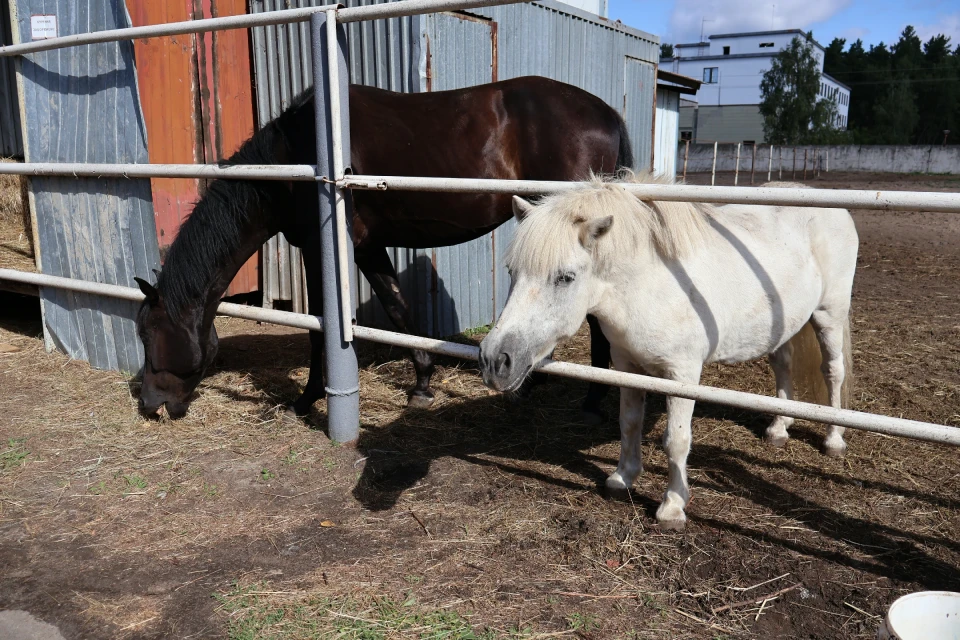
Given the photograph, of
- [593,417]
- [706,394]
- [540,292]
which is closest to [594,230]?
[540,292]

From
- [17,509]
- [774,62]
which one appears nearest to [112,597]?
[17,509]

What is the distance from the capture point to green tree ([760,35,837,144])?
45594mm

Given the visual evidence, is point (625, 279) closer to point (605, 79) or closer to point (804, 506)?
point (804, 506)

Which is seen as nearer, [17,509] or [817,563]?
[817,563]

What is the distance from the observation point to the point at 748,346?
3.06 meters

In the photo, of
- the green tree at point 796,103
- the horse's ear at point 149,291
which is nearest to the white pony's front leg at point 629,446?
the horse's ear at point 149,291

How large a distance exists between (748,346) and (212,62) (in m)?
5.50

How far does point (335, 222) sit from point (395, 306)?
1163mm

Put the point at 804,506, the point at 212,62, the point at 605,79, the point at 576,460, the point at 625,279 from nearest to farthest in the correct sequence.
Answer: the point at 625,279 → the point at 804,506 → the point at 576,460 → the point at 212,62 → the point at 605,79

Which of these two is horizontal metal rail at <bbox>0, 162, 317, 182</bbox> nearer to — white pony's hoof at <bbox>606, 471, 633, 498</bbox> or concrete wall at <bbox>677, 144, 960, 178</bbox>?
white pony's hoof at <bbox>606, 471, 633, 498</bbox>

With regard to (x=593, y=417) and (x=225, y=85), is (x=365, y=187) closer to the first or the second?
(x=593, y=417)

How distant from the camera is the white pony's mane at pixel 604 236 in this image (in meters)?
2.47

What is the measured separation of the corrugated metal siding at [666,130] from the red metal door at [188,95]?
7633 millimetres

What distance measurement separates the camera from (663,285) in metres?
2.71
